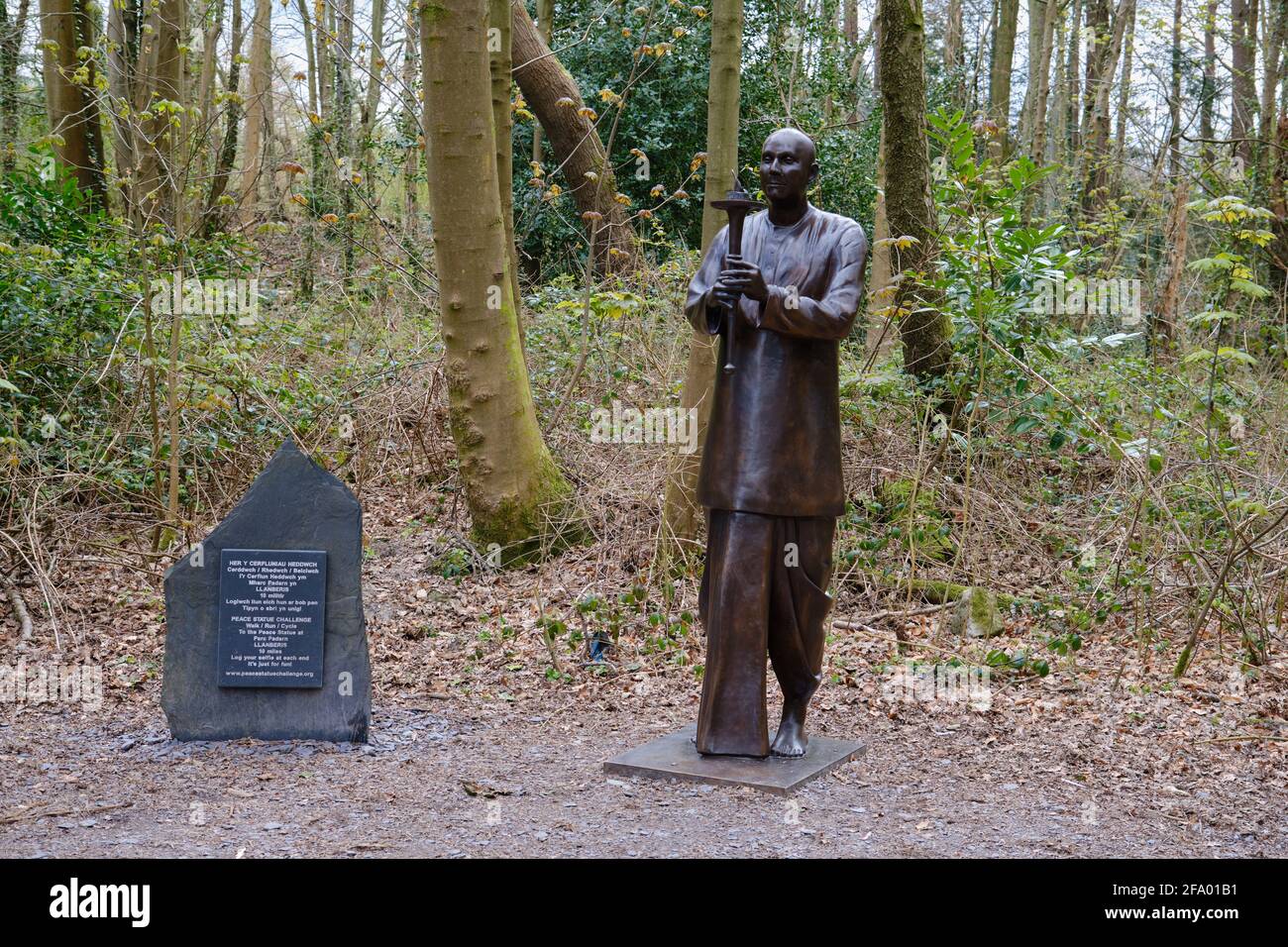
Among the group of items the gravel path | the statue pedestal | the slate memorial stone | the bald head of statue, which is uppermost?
the bald head of statue

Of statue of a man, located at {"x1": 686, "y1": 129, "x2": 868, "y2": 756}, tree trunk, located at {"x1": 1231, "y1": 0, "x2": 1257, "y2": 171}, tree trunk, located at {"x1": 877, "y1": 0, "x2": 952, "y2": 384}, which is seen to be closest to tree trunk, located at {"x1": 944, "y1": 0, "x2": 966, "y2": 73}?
tree trunk, located at {"x1": 1231, "y1": 0, "x2": 1257, "y2": 171}

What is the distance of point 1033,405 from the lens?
26.5 ft

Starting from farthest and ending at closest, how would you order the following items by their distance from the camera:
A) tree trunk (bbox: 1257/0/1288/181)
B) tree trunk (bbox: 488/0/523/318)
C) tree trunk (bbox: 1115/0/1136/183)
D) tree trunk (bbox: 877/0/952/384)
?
tree trunk (bbox: 1115/0/1136/183) < tree trunk (bbox: 1257/0/1288/181) < tree trunk (bbox: 877/0/952/384) < tree trunk (bbox: 488/0/523/318)

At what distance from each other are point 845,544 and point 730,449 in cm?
358

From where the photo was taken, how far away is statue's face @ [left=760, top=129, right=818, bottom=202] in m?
5.05

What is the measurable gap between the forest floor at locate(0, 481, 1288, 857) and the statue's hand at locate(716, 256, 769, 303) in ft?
6.71

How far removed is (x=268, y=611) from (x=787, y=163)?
10.1 ft

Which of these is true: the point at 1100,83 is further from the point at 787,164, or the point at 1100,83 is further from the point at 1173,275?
the point at 787,164

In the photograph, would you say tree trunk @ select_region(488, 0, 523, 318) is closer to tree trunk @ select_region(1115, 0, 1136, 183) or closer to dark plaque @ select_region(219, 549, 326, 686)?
dark plaque @ select_region(219, 549, 326, 686)

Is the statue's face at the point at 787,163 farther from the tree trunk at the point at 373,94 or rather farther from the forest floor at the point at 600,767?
the tree trunk at the point at 373,94

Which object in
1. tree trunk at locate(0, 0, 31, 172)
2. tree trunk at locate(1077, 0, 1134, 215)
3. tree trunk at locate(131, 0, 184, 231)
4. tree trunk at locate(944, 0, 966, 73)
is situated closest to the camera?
tree trunk at locate(131, 0, 184, 231)

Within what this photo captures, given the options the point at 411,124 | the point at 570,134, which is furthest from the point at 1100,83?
the point at 411,124

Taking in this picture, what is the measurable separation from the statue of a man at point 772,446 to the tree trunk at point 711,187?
8.55 ft

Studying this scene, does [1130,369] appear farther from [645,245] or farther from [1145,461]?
[645,245]
